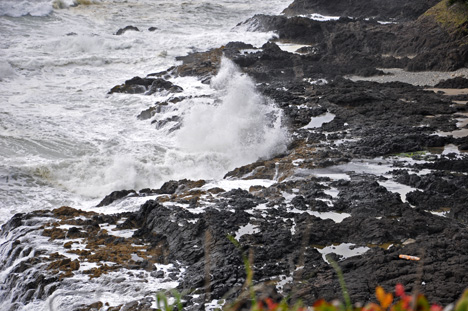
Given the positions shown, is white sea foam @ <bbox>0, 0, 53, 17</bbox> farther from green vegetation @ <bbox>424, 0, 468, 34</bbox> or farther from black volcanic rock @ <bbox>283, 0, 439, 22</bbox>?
green vegetation @ <bbox>424, 0, 468, 34</bbox>

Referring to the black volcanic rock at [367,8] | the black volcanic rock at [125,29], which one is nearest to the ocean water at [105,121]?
the black volcanic rock at [125,29]

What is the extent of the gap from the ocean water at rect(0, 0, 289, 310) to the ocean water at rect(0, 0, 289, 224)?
3 cm

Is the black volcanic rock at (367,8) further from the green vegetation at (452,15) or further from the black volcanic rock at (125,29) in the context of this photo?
the black volcanic rock at (125,29)

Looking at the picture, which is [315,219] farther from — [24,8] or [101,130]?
[24,8]

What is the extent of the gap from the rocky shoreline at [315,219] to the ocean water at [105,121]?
154 centimetres

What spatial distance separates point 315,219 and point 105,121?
32.6 feet

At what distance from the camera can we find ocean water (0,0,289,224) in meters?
11.6

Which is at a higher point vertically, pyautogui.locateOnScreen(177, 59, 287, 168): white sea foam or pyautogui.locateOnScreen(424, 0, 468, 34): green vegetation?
pyautogui.locateOnScreen(424, 0, 468, 34): green vegetation

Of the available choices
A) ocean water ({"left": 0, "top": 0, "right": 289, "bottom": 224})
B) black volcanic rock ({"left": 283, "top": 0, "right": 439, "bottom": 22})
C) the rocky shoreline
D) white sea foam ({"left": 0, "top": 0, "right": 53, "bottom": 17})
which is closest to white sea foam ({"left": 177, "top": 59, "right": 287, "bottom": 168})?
ocean water ({"left": 0, "top": 0, "right": 289, "bottom": 224})

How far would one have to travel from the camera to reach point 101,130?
14.8m

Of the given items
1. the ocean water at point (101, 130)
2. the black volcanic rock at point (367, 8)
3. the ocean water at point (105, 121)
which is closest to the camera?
the ocean water at point (101, 130)

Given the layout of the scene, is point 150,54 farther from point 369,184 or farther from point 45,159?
point 369,184

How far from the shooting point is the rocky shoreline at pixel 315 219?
5.61 m

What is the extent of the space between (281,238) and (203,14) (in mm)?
30106
